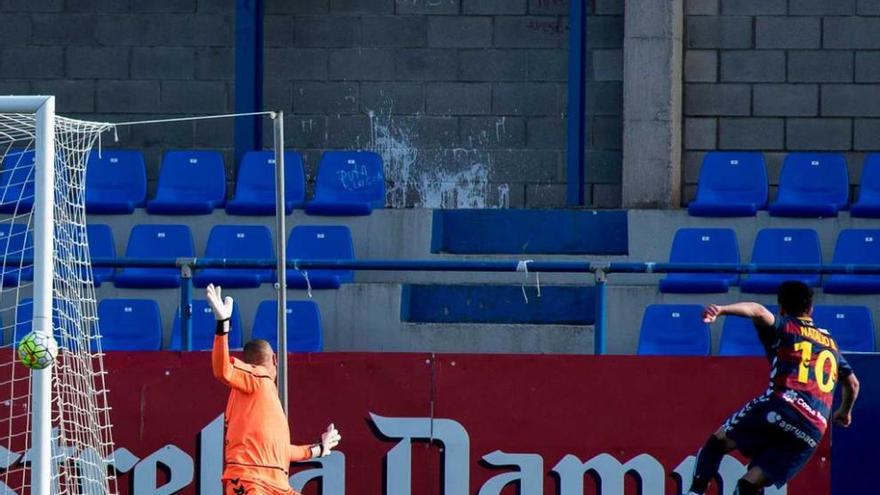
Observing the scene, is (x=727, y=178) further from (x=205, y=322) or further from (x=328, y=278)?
(x=205, y=322)

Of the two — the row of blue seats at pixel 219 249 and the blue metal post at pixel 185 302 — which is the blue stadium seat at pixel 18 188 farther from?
the blue metal post at pixel 185 302

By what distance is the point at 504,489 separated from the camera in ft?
33.3

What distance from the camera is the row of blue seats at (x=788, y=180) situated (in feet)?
44.6

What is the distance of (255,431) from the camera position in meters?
8.88

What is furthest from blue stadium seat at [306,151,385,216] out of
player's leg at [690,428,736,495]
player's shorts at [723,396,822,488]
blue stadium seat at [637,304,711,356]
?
player's shorts at [723,396,822,488]

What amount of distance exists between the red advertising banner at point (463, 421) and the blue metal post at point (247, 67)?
5233mm

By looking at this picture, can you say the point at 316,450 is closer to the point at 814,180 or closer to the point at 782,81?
the point at 814,180

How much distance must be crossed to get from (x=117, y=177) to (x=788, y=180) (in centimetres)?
593

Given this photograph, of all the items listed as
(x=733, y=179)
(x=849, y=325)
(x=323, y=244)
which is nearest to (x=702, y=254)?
(x=849, y=325)

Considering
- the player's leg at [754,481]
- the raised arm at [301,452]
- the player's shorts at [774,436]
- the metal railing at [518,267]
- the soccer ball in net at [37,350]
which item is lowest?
the player's leg at [754,481]

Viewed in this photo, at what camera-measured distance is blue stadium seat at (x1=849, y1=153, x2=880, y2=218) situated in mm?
13203

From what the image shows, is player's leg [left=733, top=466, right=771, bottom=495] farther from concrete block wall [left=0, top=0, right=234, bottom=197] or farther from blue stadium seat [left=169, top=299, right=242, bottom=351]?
concrete block wall [left=0, top=0, right=234, bottom=197]

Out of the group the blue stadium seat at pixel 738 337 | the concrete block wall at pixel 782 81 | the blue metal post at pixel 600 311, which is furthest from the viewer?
the concrete block wall at pixel 782 81

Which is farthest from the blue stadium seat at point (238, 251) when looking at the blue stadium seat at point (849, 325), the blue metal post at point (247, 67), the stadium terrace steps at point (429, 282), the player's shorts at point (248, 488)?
the blue stadium seat at point (849, 325)
